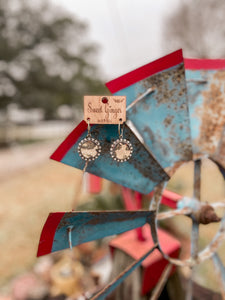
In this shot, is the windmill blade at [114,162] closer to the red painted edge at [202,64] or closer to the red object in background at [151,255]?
the red painted edge at [202,64]

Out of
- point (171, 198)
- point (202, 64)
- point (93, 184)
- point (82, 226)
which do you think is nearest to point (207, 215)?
point (171, 198)

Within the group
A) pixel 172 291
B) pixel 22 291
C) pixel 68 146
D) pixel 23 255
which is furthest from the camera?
pixel 23 255

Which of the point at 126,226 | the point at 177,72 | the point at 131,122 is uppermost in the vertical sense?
the point at 177,72

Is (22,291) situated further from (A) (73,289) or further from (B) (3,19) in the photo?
(B) (3,19)

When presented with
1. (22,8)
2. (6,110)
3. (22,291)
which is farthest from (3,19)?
(22,291)

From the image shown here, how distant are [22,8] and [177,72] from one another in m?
9.82

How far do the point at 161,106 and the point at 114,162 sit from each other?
0.30m

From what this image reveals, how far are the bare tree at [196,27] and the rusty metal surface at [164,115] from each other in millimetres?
7060

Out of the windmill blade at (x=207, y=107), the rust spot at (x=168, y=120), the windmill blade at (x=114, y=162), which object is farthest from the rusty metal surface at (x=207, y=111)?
the windmill blade at (x=114, y=162)

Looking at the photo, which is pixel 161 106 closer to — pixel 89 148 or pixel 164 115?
A: pixel 164 115

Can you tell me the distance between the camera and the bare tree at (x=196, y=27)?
7.07m

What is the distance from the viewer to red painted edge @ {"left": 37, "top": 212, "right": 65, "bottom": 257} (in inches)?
Answer: 28.8

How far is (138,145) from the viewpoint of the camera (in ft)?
2.68

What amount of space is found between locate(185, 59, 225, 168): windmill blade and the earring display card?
40cm
